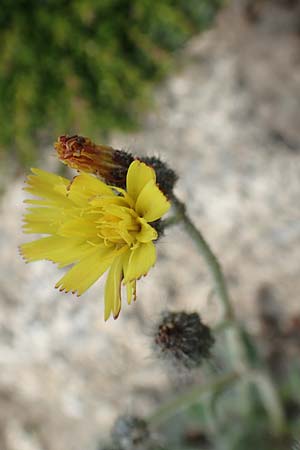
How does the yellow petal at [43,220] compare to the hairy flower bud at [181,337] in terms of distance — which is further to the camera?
the hairy flower bud at [181,337]

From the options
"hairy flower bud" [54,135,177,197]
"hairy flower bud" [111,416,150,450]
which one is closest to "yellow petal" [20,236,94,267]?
"hairy flower bud" [54,135,177,197]

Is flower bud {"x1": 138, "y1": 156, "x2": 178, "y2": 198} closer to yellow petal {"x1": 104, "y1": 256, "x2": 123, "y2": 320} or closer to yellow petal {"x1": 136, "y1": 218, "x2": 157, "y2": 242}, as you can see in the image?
yellow petal {"x1": 136, "y1": 218, "x2": 157, "y2": 242}

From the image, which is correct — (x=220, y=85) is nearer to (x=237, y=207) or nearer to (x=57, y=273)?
(x=237, y=207)

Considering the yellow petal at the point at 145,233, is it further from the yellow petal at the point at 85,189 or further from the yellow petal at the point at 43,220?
the yellow petal at the point at 43,220

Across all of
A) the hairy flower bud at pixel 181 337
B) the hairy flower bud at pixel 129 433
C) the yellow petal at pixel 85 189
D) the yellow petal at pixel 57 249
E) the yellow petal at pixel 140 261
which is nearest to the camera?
the yellow petal at pixel 140 261

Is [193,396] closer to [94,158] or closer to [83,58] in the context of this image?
[94,158]

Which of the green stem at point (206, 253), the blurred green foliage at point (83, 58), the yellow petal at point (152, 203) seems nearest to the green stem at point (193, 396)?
the green stem at point (206, 253)

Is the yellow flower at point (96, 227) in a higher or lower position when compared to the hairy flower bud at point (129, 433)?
higher

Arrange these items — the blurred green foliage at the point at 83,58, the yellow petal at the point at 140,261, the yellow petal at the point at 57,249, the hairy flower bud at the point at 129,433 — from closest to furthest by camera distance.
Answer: the yellow petal at the point at 140,261, the yellow petal at the point at 57,249, the hairy flower bud at the point at 129,433, the blurred green foliage at the point at 83,58
